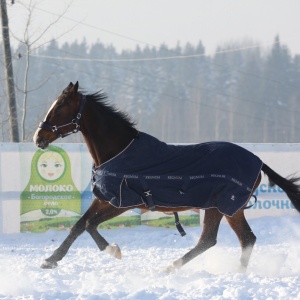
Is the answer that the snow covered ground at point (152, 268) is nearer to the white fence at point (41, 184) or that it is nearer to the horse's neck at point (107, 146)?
the white fence at point (41, 184)

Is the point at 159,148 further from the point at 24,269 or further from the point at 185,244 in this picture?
the point at 185,244

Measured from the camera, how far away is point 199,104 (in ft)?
270

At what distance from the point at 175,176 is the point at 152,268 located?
1.11m

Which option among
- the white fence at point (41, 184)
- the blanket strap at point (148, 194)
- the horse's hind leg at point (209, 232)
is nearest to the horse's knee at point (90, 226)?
the blanket strap at point (148, 194)

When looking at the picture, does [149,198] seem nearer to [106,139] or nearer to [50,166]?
[106,139]

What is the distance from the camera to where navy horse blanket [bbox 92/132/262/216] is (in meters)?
7.87

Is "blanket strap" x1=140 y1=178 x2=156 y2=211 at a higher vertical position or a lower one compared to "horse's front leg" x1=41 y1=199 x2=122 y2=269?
higher

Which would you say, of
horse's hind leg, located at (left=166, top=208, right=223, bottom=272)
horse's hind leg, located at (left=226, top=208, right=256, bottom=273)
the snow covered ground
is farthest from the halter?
horse's hind leg, located at (left=226, top=208, right=256, bottom=273)

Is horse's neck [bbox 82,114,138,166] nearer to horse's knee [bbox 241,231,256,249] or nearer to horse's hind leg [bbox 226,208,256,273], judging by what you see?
horse's hind leg [bbox 226,208,256,273]

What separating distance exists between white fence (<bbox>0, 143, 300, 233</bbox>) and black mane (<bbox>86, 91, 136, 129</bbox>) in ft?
14.2

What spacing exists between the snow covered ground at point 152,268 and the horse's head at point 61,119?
1351 mm

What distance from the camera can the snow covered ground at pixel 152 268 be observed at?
21.3ft

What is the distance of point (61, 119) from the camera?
790cm

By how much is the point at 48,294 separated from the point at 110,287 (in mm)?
676
